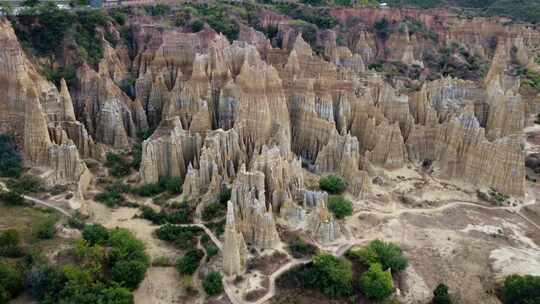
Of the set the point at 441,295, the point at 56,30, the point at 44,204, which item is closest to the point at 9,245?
the point at 44,204

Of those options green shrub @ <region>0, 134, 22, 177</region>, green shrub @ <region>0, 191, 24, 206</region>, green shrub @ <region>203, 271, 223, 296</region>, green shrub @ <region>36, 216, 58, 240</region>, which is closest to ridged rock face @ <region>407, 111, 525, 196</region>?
green shrub @ <region>203, 271, 223, 296</region>

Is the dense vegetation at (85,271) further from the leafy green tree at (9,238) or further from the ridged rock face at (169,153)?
the ridged rock face at (169,153)

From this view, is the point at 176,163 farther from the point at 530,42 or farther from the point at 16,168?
the point at 530,42

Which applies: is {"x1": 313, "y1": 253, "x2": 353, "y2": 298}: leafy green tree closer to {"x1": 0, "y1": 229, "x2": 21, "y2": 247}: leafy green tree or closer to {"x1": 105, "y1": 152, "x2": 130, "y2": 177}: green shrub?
{"x1": 0, "y1": 229, "x2": 21, "y2": 247}: leafy green tree

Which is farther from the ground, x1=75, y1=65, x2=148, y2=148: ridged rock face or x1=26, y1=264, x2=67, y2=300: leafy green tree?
x1=75, y1=65, x2=148, y2=148: ridged rock face

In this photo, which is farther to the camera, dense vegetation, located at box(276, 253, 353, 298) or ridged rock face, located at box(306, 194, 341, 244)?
ridged rock face, located at box(306, 194, 341, 244)

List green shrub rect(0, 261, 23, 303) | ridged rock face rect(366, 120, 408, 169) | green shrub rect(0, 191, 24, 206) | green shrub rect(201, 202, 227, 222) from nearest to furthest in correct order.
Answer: green shrub rect(0, 261, 23, 303), green shrub rect(0, 191, 24, 206), green shrub rect(201, 202, 227, 222), ridged rock face rect(366, 120, 408, 169)
